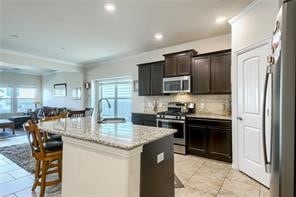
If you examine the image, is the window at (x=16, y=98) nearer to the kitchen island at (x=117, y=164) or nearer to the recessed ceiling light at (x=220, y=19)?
the kitchen island at (x=117, y=164)

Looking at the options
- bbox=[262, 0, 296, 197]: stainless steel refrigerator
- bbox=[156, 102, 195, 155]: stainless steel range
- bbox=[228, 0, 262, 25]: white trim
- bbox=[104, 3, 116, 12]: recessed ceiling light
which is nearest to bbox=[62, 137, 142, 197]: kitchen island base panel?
bbox=[262, 0, 296, 197]: stainless steel refrigerator

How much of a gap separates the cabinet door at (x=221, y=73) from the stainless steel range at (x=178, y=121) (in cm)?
87

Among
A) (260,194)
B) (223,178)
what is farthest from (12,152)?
(260,194)

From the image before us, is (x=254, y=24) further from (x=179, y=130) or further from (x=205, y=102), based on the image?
(x=179, y=130)

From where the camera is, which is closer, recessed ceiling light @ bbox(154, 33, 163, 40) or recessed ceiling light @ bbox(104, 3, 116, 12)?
recessed ceiling light @ bbox(104, 3, 116, 12)

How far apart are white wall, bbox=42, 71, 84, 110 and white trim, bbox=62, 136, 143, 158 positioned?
6.19 m

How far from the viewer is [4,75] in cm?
849

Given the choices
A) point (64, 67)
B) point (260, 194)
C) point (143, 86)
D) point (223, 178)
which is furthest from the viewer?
point (64, 67)

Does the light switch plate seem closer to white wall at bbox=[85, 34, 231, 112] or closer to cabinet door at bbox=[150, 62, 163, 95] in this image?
cabinet door at bbox=[150, 62, 163, 95]

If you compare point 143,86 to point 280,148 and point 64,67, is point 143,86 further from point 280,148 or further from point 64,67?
point 280,148

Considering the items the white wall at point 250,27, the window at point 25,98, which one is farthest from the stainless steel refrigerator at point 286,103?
the window at point 25,98

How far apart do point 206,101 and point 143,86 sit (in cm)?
189

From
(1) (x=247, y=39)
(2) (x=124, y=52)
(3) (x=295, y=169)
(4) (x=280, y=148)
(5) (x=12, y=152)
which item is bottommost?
(5) (x=12, y=152)

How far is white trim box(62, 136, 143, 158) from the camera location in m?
1.36
